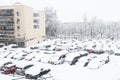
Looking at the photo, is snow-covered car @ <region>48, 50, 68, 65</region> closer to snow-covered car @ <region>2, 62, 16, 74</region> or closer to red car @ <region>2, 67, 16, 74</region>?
snow-covered car @ <region>2, 62, 16, 74</region>

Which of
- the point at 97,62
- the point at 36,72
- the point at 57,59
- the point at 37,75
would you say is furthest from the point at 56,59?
the point at 37,75

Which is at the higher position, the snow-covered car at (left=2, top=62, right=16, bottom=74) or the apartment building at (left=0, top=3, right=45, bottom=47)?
the apartment building at (left=0, top=3, right=45, bottom=47)

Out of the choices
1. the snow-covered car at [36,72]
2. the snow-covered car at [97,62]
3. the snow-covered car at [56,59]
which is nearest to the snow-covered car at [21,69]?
the snow-covered car at [36,72]

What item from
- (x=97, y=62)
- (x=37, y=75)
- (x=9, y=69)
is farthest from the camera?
Answer: (x=97, y=62)

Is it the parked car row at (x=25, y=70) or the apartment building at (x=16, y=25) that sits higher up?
the apartment building at (x=16, y=25)

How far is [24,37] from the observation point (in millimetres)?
47688

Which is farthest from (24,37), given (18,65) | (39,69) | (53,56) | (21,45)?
(39,69)

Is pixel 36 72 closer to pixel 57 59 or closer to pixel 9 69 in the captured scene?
pixel 9 69

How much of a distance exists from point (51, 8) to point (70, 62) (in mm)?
43291

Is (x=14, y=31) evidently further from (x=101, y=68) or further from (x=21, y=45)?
(x=101, y=68)

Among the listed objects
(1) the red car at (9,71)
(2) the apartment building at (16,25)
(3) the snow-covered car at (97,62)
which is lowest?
(1) the red car at (9,71)

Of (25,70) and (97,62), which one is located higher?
(97,62)

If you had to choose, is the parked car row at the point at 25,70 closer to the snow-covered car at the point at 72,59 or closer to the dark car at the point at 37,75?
the dark car at the point at 37,75

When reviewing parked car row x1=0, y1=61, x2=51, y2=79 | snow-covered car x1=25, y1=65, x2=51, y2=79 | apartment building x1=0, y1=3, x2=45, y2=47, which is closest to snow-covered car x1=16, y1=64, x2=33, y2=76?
parked car row x1=0, y1=61, x2=51, y2=79
